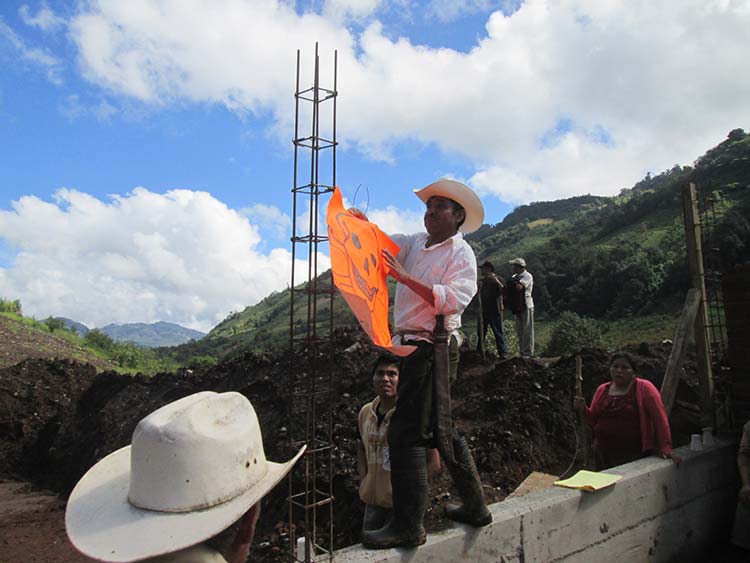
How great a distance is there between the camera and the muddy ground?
6926mm

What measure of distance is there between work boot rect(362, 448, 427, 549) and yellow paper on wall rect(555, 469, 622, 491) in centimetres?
161

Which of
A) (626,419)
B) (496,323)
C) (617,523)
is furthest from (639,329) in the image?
(617,523)

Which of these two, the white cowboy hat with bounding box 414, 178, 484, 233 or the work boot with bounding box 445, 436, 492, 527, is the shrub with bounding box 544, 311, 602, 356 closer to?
the work boot with bounding box 445, 436, 492, 527

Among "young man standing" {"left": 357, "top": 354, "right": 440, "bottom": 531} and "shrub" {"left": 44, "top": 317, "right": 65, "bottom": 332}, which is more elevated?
"shrub" {"left": 44, "top": 317, "right": 65, "bottom": 332}

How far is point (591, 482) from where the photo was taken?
165 inches

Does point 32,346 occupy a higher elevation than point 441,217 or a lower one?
higher

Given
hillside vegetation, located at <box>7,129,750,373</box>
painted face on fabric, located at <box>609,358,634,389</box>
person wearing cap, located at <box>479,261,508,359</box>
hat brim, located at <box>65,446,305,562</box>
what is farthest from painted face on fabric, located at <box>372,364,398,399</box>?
person wearing cap, located at <box>479,261,508,359</box>

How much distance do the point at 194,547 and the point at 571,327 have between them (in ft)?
54.6

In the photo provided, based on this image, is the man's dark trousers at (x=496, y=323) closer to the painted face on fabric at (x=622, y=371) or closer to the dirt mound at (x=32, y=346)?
the painted face on fabric at (x=622, y=371)

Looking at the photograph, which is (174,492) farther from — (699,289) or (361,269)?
(699,289)

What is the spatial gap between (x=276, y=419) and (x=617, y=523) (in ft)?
19.4

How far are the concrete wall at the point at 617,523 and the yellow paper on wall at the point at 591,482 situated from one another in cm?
6

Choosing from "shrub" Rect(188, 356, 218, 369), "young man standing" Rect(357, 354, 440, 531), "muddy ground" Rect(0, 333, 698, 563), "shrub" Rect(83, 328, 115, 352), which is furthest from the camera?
"shrub" Rect(83, 328, 115, 352)

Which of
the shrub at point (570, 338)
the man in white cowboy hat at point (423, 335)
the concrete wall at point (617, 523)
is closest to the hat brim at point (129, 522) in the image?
the man in white cowboy hat at point (423, 335)
